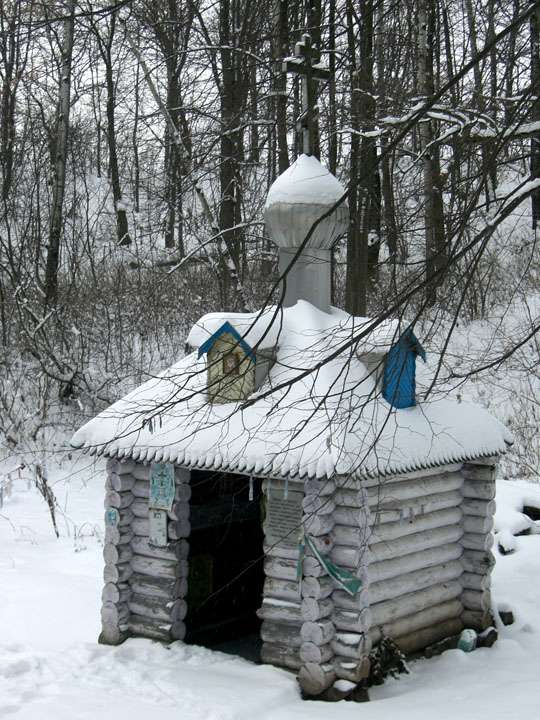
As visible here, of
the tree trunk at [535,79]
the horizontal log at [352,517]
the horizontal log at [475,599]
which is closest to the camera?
the tree trunk at [535,79]

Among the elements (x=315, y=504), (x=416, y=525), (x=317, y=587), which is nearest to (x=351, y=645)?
(x=317, y=587)

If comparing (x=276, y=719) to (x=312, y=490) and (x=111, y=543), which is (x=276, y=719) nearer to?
(x=312, y=490)

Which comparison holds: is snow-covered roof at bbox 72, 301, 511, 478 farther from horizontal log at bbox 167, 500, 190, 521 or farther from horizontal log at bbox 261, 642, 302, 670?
horizontal log at bbox 261, 642, 302, 670

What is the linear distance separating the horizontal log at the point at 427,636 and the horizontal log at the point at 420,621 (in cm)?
2

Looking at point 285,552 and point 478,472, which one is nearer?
point 285,552

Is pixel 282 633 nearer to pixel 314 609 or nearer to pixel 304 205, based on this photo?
pixel 314 609

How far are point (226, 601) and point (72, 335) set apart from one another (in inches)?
331

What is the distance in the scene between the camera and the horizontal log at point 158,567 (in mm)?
6988

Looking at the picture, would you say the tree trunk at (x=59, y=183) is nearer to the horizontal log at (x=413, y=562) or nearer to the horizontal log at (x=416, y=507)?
the horizontal log at (x=416, y=507)

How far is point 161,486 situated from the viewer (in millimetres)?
6980

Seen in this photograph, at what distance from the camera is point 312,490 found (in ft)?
19.8

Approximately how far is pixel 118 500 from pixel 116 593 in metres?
0.75

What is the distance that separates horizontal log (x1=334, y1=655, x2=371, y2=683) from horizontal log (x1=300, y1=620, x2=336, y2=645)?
180 millimetres

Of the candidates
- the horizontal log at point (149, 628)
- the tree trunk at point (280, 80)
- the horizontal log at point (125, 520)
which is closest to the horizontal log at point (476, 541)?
the horizontal log at point (149, 628)
